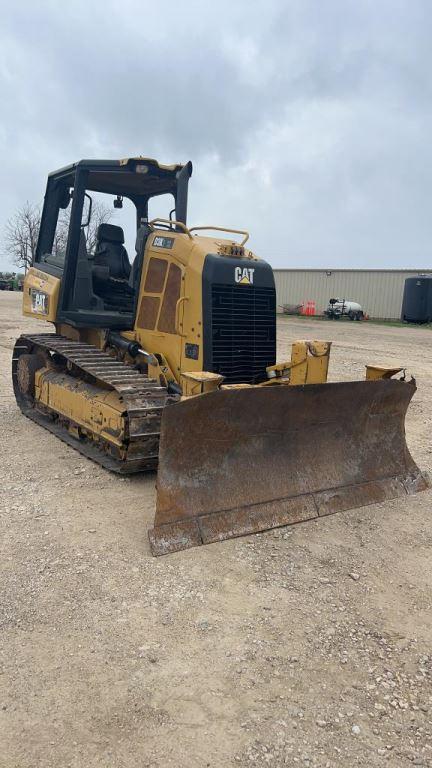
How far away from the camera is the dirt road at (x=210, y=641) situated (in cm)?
251

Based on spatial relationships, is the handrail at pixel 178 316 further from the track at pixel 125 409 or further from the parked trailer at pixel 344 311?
A: the parked trailer at pixel 344 311

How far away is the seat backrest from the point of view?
7.32m

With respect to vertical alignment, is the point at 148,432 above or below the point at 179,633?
above

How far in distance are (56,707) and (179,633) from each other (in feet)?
2.54

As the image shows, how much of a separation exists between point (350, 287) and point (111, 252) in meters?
29.5

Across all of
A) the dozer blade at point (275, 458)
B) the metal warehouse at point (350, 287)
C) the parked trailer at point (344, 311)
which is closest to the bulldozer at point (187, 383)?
the dozer blade at point (275, 458)

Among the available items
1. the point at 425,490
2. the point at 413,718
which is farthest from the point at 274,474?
the point at 413,718

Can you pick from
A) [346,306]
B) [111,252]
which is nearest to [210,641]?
[111,252]

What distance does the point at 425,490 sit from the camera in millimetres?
5551

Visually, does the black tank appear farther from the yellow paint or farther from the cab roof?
the yellow paint

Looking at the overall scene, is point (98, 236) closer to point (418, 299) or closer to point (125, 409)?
point (125, 409)

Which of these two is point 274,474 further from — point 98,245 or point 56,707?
point 98,245

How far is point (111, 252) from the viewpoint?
7.35m

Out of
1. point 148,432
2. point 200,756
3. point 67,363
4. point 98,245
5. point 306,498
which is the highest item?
point 98,245
